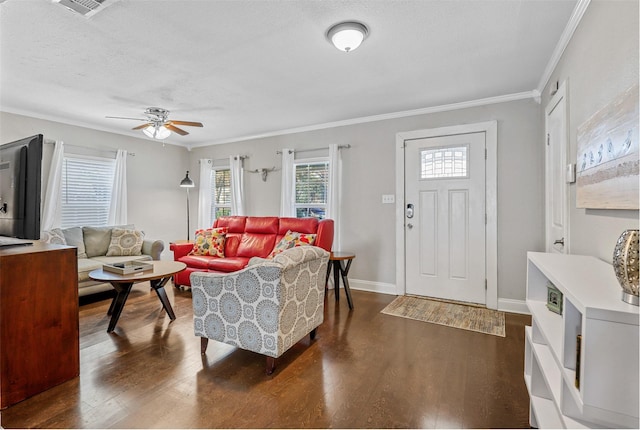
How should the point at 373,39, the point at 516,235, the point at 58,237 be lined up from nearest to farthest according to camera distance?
the point at 373,39 → the point at 516,235 → the point at 58,237

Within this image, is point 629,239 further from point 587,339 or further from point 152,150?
point 152,150

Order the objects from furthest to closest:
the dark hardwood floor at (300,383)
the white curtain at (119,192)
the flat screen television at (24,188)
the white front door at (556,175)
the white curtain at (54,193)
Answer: the white curtain at (119,192) → the white curtain at (54,193) → the white front door at (556,175) → the flat screen television at (24,188) → the dark hardwood floor at (300,383)

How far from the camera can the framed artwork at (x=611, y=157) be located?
4.08 feet

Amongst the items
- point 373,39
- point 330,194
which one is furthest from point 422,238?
point 373,39

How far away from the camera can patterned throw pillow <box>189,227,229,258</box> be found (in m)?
4.23

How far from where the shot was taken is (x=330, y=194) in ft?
14.4

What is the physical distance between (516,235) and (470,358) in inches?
65.4

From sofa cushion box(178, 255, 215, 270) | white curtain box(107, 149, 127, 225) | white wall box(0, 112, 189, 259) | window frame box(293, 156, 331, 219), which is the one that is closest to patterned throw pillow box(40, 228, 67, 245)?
white wall box(0, 112, 189, 259)

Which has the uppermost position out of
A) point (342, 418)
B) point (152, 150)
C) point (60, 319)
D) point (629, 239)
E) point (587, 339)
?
point (152, 150)

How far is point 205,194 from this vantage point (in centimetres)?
567

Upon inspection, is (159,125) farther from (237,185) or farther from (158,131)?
(237,185)

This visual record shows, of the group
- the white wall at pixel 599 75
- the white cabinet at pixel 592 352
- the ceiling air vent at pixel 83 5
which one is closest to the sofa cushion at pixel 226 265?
the ceiling air vent at pixel 83 5

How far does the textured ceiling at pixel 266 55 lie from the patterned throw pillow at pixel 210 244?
1632 millimetres

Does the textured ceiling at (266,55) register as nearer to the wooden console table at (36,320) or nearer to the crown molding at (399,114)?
the crown molding at (399,114)
